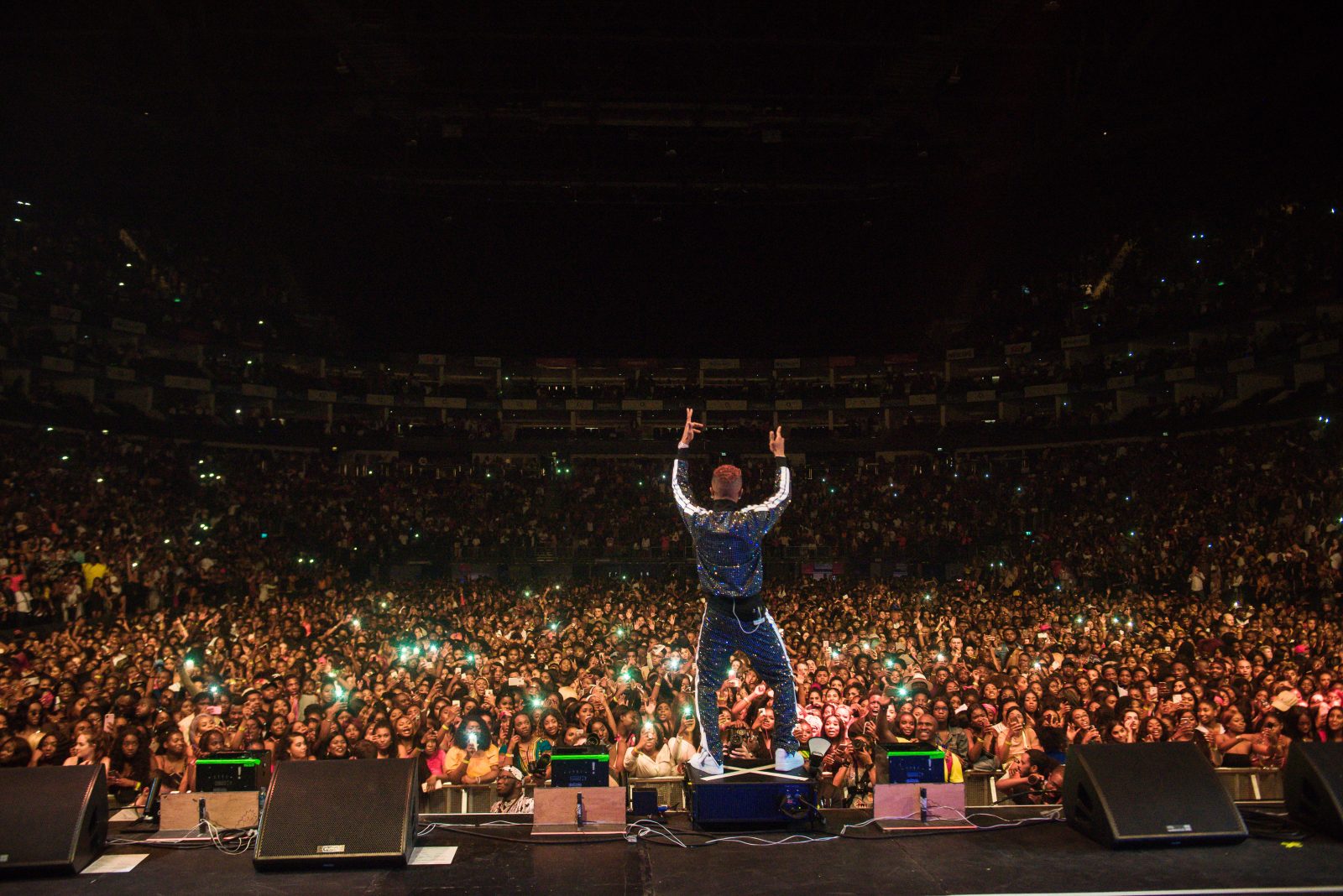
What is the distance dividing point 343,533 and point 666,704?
1845 cm

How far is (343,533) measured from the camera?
957 inches

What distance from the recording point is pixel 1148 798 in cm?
406

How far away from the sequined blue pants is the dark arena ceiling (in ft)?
40.9

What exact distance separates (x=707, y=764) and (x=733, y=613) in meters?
0.76

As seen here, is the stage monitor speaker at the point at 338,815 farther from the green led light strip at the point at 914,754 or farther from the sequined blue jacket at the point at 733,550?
the green led light strip at the point at 914,754

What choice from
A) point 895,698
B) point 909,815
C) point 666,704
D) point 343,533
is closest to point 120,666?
point 666,704

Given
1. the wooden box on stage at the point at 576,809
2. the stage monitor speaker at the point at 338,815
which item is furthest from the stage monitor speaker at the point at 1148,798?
the stage monitor speaker at the point at 338,815

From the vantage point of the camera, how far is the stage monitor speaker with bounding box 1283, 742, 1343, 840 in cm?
407

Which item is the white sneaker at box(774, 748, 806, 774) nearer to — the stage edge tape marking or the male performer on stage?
the male performer on stage

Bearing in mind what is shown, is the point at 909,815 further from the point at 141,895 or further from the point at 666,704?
the point at 666,704

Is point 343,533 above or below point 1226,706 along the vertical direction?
above

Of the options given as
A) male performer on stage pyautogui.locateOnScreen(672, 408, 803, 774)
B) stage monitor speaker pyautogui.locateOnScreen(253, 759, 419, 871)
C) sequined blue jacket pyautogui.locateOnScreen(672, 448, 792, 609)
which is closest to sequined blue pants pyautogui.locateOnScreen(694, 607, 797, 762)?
male performer on stage pyautogui.locateOnScreen(672, 408, 803, 774)

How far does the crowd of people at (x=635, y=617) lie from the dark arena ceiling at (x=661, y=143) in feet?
20.9

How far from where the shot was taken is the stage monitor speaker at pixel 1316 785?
407 centimetres
